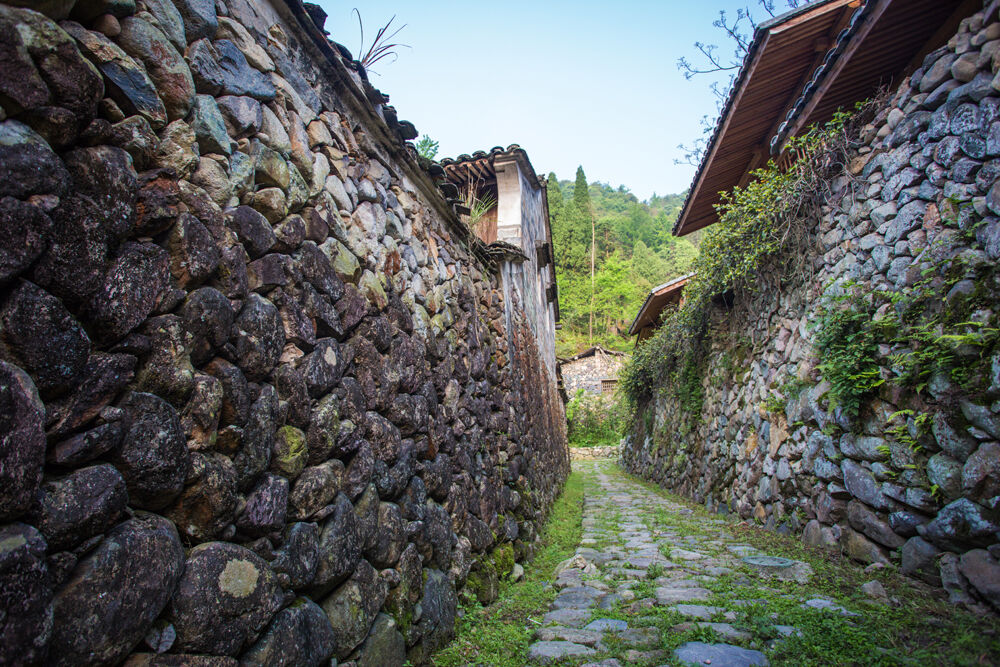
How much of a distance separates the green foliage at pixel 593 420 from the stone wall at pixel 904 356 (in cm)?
1679

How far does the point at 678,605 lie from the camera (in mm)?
3150

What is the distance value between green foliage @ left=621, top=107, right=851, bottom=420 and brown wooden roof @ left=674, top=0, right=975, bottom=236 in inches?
13.3

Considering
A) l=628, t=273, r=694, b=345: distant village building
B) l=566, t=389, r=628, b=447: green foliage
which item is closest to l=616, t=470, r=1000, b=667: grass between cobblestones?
l=628, t=273, r=694, b=345: distant village building

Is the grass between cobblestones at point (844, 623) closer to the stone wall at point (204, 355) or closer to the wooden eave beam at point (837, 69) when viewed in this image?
the stone wall at point (204, 355)

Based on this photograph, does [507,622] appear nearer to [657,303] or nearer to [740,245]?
[740,245]

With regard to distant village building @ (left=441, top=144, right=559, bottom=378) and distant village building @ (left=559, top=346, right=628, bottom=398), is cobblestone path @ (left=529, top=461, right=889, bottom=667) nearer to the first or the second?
distant village building @ (left=441, top=144, right=559, bottom=378)

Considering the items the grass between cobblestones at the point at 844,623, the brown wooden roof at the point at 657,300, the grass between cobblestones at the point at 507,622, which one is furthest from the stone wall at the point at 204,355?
the brown wooden roof at the point at 657,300

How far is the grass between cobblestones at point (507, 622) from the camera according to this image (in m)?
2.50

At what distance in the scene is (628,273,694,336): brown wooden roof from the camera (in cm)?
966

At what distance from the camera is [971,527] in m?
2.80

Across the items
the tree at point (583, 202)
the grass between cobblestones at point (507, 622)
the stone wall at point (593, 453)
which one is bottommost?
the stone wall at point (593, 453)

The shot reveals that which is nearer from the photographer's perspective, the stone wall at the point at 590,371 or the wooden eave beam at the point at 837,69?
the wooden eave beam at the point at 837,69

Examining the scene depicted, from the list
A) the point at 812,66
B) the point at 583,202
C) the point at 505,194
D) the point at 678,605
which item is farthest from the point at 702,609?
the point at 583,202

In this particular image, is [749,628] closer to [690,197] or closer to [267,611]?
[267,611]
